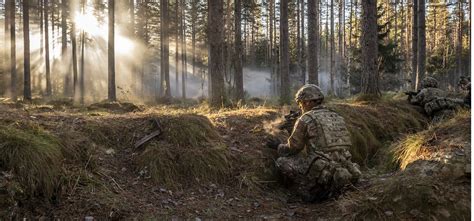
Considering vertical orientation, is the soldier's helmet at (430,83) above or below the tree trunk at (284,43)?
below

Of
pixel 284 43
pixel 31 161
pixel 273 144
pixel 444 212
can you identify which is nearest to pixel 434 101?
pixel 273 144

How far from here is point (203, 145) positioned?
579 cm

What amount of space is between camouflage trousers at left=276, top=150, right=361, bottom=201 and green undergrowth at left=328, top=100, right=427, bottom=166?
1.98m

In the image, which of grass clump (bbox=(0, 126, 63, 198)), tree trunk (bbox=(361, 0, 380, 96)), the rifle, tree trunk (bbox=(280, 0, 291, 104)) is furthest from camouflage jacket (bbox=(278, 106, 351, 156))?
tree trunk (bbox=(280, 0, 291, 104))

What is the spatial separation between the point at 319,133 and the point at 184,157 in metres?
1.88

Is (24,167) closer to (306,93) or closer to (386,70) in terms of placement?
(306,93)

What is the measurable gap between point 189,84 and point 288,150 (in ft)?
182

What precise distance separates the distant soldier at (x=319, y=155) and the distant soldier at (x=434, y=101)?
4674 millimetres

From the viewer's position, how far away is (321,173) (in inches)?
203

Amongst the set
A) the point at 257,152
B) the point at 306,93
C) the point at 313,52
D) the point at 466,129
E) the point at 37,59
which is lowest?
the point at 257,152

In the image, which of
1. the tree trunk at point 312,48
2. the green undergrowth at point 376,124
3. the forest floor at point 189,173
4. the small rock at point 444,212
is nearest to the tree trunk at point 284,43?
the tree trunk at point 312,48

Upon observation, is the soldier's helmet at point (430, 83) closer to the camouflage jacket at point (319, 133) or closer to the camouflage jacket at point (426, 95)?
the camouflage jacket at point (426, 95)

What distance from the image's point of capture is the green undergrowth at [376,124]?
7398mm

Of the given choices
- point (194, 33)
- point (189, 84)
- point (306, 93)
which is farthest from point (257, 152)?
point (189, 84)
